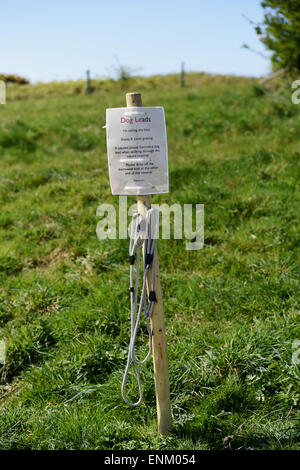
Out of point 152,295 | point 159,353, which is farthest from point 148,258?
point 159,353

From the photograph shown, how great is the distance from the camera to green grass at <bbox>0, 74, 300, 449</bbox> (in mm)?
2814

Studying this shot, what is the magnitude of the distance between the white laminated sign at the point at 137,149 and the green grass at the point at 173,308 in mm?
1455

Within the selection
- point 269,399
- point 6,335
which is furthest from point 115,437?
point 6,335

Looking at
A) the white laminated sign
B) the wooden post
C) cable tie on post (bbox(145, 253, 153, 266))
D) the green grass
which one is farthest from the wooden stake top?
the green grass

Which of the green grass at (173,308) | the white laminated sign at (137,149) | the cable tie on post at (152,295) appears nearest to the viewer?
the white laminated sign at (137,149)

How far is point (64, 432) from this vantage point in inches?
107

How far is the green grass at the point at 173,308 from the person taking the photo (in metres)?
2.81

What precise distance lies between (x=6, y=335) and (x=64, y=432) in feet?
4.25

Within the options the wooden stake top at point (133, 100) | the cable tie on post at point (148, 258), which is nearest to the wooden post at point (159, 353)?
the cable tie on post at point (148, 258)

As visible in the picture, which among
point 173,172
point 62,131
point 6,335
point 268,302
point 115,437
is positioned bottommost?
point 115,437

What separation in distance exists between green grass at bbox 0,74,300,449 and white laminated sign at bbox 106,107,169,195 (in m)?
1.45

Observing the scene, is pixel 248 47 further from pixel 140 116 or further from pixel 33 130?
pixel 140 116

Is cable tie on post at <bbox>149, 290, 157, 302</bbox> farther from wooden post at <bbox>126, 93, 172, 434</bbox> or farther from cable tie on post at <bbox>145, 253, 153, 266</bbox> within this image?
cable tie on post at <bbox>145, 253, 153, 266</bbox>

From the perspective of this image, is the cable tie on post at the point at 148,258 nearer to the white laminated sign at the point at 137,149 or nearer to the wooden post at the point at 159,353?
the wooden post at the point at 159,353
